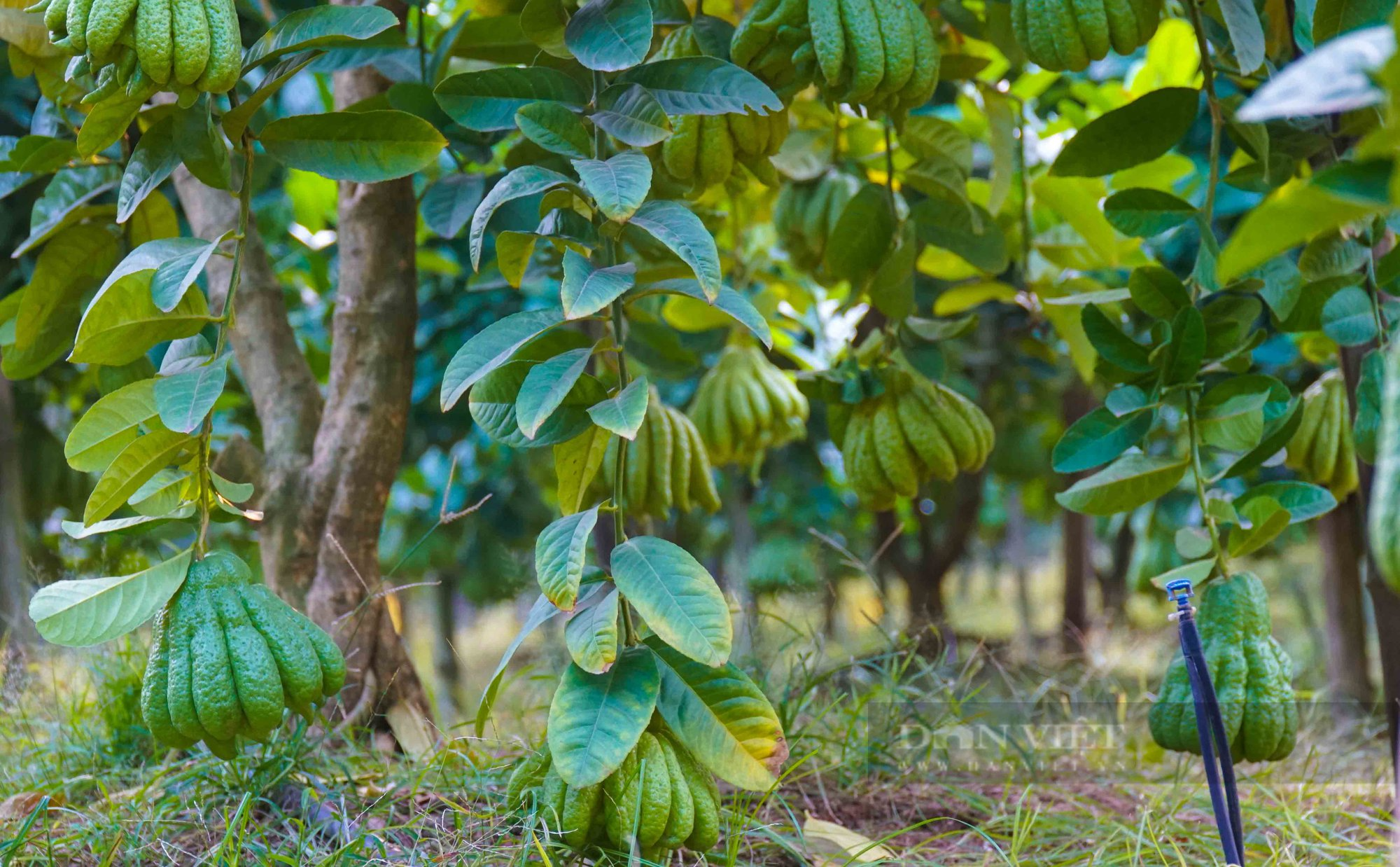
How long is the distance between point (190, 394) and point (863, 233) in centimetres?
95

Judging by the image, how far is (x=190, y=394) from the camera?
1.03 m

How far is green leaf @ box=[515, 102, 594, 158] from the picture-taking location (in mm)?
1082

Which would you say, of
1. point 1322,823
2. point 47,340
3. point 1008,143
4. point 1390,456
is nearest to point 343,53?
point 47,340

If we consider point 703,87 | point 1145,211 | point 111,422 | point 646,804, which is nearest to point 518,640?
point 646,804

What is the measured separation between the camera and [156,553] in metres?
2.63

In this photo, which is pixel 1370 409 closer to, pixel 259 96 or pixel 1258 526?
pixel 1258 526

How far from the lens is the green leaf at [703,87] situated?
1.06 metres

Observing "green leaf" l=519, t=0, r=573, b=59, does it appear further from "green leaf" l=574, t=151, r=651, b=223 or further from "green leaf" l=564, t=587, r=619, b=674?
"green leaf" l=564, t=587, r=619, b=674

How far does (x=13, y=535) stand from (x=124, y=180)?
4.70ft

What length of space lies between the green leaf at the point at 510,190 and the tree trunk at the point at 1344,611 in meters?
2.23

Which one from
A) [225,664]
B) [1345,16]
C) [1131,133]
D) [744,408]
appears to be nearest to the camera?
[225,664]

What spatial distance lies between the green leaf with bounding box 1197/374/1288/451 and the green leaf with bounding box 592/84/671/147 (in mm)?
755

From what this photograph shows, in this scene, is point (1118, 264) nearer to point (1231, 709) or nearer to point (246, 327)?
point (1231, 709)

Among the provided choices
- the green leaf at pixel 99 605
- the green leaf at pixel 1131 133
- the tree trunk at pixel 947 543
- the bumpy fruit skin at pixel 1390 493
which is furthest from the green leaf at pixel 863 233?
the tree trunk at pixel 947 543
